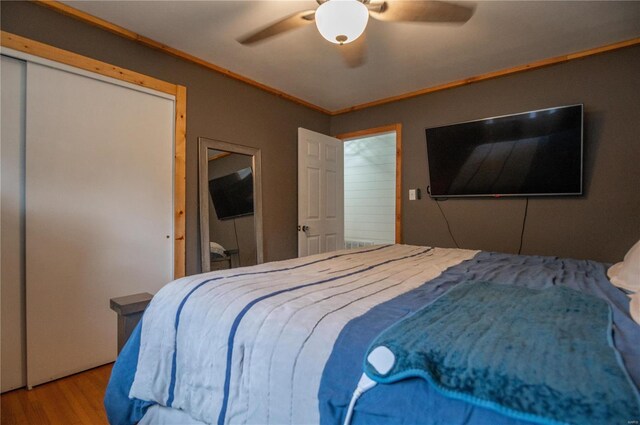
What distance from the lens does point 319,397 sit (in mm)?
771

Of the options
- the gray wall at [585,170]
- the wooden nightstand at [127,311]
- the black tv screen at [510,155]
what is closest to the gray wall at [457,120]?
the gray wall at [585,170]

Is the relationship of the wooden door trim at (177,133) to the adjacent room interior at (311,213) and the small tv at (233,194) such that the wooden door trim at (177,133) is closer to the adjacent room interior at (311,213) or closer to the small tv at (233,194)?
the adjacent room interior at (311,213)

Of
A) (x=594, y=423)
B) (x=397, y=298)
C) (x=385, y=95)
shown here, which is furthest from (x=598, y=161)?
(x=594, y=423)

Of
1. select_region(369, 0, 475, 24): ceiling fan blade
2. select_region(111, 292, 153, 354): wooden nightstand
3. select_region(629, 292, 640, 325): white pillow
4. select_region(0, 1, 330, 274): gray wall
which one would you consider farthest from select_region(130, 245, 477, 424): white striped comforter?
select_region(0, 1, 330, 274): gray wall

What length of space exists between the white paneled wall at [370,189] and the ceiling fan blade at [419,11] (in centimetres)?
300

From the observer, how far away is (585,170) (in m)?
2.63

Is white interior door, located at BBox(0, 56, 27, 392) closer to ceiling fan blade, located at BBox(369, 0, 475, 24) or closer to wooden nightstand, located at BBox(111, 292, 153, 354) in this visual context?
wooden nightstand, located at BBox(111, 292, 153, 354)

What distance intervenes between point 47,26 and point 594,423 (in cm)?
313

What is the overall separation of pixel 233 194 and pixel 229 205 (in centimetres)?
13

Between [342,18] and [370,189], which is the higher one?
[342,18]

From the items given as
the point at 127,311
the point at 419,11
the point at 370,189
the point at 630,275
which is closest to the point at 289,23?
the point at 419,11

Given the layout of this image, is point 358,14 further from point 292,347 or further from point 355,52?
point 292,347

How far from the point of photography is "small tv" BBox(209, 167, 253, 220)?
295cm

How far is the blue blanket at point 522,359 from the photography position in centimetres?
55
